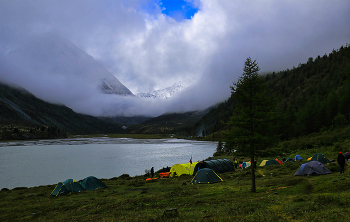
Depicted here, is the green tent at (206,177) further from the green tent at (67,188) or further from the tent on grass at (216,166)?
the green tent at (67,188)

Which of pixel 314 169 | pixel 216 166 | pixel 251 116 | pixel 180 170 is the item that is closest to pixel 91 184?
pixel 180 170

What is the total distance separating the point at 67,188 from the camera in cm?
3300

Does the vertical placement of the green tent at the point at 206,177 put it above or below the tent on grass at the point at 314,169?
below

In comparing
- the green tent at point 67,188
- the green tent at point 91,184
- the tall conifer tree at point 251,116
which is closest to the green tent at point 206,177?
the tall conifer tree at point 251,116

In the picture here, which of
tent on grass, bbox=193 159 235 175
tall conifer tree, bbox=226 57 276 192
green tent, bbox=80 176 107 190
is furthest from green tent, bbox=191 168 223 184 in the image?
green tent, bbox=80 176 107 190

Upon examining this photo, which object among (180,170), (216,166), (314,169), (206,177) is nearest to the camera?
(314,169)

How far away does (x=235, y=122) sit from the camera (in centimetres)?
2192

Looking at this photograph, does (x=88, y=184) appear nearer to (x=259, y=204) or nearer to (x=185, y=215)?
(x=185, y=215)

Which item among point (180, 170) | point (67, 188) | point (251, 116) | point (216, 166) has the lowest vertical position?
point (67, 188)

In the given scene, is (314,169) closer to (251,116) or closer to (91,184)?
(251,116)

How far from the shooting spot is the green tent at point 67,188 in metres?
32.4

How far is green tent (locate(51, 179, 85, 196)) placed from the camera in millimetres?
32406

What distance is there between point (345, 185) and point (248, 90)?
11.7 metres

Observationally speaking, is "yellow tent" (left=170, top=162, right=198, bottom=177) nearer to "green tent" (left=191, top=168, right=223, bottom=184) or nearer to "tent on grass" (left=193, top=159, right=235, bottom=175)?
"tent on grass" (left=193, top=159, right=235, bottom=175)
